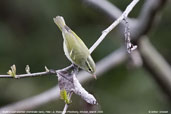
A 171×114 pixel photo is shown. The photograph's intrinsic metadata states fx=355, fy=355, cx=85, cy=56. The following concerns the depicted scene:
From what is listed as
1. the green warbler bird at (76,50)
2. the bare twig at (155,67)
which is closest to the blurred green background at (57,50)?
the bare twig at (155,67)

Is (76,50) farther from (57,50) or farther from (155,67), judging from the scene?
(57,50)

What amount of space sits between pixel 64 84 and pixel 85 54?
0.43ft

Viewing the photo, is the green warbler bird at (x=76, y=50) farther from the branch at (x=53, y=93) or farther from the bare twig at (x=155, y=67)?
the bare twig at (x=155, y=67)

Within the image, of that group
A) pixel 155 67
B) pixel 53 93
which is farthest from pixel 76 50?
pixel 155 67

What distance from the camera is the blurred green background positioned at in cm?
295

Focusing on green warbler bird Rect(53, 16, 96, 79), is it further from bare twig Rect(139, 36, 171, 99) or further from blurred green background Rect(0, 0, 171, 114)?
blurred green background Rect(0, 0, 171, 114)

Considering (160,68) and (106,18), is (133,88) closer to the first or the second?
(160,68)

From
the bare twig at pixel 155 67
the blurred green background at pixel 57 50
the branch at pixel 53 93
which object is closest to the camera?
the branch at pixel 53 93

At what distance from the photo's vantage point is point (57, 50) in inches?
124

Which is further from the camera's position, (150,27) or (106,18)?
(106,18)

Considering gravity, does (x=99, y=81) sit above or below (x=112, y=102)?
above

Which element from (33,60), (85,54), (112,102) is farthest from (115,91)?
(85,54)

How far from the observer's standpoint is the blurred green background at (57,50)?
9.67 feet

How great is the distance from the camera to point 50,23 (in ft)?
10.2
